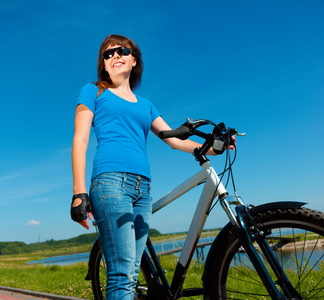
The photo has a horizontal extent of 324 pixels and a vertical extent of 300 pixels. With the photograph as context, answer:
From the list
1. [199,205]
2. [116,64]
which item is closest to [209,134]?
[199,205]

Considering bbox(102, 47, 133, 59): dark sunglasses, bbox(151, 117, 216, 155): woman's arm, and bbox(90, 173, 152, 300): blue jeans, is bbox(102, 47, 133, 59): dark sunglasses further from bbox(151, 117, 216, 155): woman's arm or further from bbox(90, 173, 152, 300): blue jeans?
bbox(90, 173, 152, 300): blue jeans

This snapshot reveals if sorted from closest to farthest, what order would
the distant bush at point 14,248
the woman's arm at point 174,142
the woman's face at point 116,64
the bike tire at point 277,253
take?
the bike tire at point 277,253, the woman's face at point 116,64, the woman's arm at point 174,142, the distant bush at point 14,248

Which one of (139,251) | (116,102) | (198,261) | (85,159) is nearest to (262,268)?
(139,251)

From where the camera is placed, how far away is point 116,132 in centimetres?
250

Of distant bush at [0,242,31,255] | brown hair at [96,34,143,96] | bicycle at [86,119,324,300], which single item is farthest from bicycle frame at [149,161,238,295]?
distant bush at [0,242,31,255]

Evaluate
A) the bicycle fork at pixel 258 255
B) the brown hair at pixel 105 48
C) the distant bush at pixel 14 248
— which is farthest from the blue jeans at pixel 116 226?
the distant bush at pixel 14 248

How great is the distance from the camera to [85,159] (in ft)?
7.71

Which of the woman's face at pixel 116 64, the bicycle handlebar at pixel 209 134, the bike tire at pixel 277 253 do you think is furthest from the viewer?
the woman's face at pixel 116 64

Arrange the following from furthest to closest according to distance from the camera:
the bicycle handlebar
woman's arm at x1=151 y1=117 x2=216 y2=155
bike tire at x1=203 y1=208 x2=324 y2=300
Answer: woman's arm at x1=151 y1=117 x2=216 y2=155 < the bicycle handlebar < bike tire at x1=203 y1=208 x2=324 y2=300

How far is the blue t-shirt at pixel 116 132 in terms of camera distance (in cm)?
240

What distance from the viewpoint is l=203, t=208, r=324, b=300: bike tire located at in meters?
2.17

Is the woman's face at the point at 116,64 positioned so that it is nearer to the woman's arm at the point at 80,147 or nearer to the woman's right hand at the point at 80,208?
the woman's arm at the point at 80,147

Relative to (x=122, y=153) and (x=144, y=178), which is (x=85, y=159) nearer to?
(x=122, y=153)

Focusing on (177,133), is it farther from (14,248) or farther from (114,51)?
(14,248)
